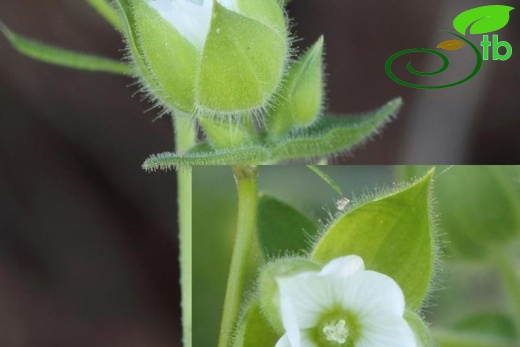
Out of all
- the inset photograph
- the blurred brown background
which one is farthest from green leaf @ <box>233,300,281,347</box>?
the blurred brown background

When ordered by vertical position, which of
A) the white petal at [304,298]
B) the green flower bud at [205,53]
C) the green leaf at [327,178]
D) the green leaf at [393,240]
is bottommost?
the white petal at [304,298]

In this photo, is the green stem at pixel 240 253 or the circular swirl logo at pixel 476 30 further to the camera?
the circular swirl logo at pixel 476 30

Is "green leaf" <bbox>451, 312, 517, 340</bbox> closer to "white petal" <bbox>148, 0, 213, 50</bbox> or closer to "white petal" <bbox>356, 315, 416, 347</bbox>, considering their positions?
"white petal" <bbox>356, 315, 416, 347</bbox>

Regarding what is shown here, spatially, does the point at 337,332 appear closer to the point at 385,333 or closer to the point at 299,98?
the point at 385,333

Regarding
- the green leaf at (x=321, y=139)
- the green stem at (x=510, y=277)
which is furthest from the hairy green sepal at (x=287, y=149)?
the green stem at (x=510, y=277)

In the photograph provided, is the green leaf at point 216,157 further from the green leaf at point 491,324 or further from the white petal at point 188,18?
the green leaf at point 491,324

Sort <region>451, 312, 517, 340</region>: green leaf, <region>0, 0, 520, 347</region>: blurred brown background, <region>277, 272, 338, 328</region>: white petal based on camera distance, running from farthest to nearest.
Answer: <region>0, 0, 520, 347</region>: blurred brown background → <region>451, 312, 517, 340</region>: green leaf → <region>277, 272, 338, 328</region>: white petal
